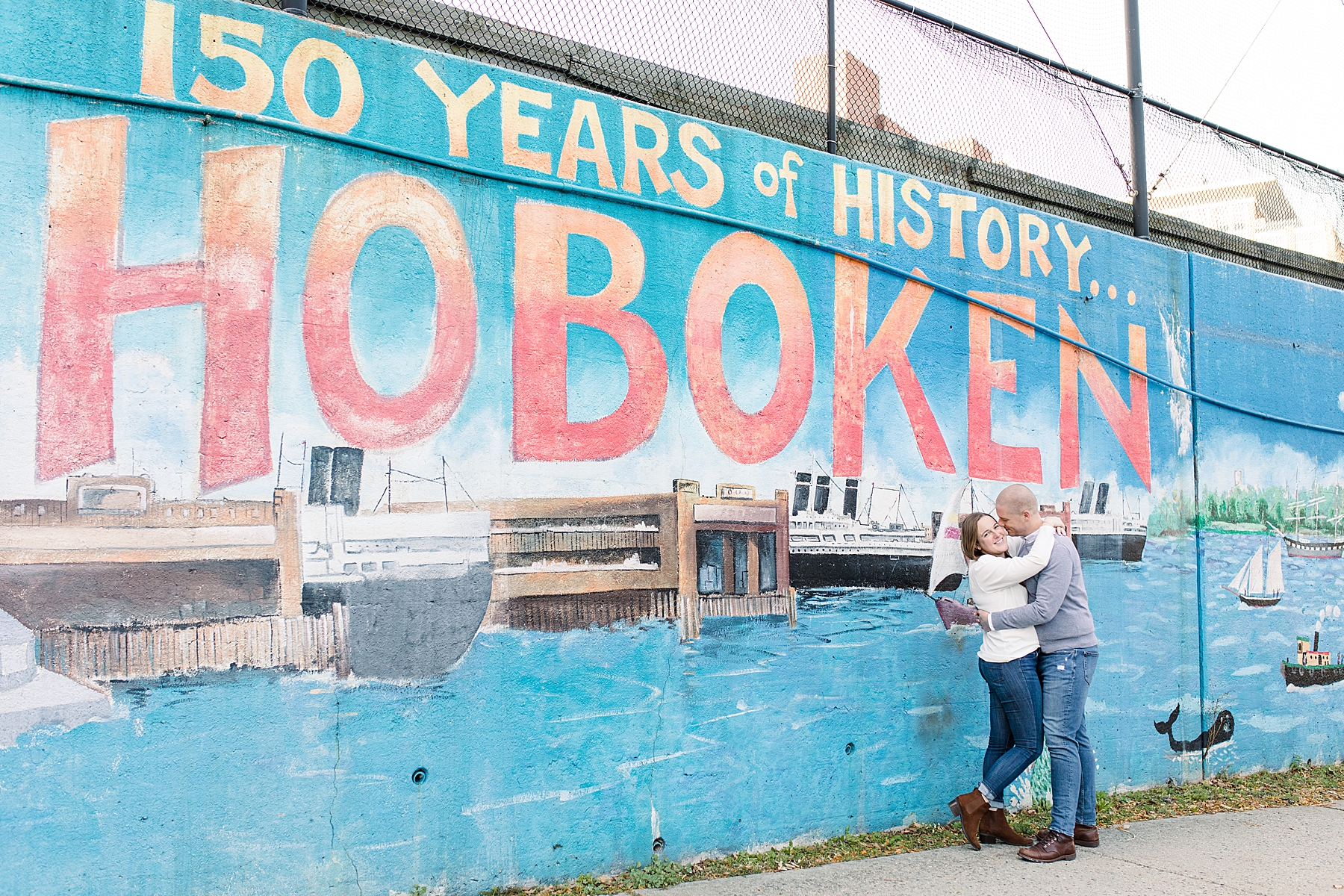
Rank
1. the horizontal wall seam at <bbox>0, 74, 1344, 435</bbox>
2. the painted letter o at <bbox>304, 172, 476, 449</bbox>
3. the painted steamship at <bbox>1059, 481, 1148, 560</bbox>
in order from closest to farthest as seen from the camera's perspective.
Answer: the horizontal wall seam at <bbox>0, 74, 1344, 435</bbox>, the painted letter o at <bbox>304, 172, 476, 449</bbox>, the painted steamship at <bbox>1059, 481, 1148, 560</bbox>

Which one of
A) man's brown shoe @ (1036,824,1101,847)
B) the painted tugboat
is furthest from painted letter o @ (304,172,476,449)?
the painted tugboat

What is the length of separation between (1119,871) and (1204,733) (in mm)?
2182

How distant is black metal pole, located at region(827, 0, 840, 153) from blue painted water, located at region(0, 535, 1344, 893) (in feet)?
7.22

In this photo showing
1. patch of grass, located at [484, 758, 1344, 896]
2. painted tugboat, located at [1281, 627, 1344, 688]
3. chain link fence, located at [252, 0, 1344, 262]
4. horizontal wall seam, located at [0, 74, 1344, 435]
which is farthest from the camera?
painted tugboat, located at [1281, 627, 1344, 688]

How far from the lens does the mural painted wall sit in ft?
10.2

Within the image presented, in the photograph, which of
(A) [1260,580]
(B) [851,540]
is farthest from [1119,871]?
(A) [1260,580]

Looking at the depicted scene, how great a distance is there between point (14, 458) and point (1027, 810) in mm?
4693

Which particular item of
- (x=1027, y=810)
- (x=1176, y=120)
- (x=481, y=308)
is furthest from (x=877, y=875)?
(x=1176, y=120)

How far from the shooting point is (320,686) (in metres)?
3.38

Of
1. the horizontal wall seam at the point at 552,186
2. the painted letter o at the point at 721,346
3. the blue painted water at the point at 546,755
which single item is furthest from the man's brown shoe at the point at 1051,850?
the horizontal wall seam at the point at 552,186

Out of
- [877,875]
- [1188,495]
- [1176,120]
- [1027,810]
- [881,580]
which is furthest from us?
[1176,120]

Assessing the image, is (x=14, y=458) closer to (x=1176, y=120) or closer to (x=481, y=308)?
(x=481, y=308)

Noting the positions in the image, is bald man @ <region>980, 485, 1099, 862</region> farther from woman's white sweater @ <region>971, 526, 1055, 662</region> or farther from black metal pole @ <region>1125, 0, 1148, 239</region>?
black metal pole @ <region>1125, 0, 1148, 239</region>

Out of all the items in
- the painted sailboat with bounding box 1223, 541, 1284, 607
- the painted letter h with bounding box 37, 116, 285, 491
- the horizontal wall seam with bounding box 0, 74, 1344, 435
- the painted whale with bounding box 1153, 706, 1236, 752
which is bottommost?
the painted whale with bounding box 1153, 706, 1236, 752
